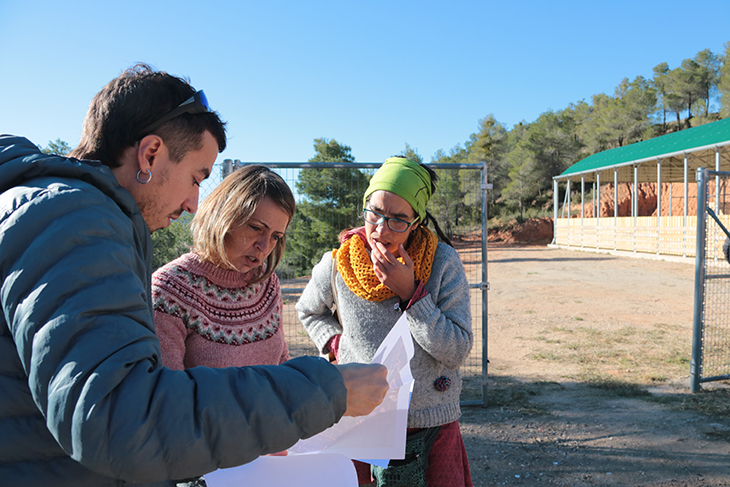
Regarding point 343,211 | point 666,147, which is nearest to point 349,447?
point 343,211

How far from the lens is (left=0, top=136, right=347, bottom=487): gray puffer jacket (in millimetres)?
661

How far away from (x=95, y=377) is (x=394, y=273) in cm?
152

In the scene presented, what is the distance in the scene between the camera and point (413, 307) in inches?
79.8

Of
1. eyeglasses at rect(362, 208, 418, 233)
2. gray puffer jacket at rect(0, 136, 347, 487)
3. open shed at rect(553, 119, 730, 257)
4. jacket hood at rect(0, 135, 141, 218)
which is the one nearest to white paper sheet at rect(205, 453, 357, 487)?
gray puffer jacket at rect(0, 136, 347, 487)

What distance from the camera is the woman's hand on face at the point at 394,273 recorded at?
2078mm

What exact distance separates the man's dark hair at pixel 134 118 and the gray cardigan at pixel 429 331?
4.10 feet

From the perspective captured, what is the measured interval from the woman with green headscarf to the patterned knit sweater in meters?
0.48

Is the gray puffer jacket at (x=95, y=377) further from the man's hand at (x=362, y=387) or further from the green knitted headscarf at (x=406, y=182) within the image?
the green knitted headscarf at (x=406, y=182)

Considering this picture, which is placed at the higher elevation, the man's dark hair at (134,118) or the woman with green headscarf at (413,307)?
the man's dark hair at (134,118)

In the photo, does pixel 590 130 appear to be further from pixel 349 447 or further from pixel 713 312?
pixel 349 447

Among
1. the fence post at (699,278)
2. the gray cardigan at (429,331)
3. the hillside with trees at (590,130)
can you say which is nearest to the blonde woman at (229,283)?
the gray cardigan at (429,331)

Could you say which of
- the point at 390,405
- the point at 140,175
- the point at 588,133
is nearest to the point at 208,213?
the point at 140,175

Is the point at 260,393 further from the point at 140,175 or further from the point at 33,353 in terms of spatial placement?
the point at 140,175

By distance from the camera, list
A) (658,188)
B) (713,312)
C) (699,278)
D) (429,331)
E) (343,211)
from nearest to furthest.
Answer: (429,331) < (343,211) < (699,278) < (713,312) < (658,188)
